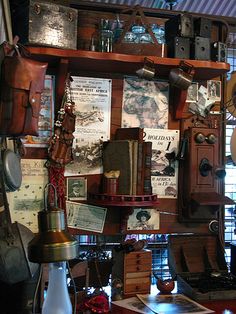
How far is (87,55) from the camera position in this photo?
6.37 feet

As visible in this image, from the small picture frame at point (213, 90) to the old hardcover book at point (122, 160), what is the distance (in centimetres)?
55

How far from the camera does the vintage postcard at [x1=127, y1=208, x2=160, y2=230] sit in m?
2.19

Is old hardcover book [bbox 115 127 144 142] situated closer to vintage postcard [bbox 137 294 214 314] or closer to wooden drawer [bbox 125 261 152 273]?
wooden drawer [bbox 125 261 152 273]

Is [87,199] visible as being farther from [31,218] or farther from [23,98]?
[23,98]

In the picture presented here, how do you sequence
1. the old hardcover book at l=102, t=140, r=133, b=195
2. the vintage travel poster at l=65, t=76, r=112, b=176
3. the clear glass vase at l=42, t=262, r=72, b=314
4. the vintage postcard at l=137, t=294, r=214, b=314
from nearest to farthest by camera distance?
the clear glass vase at l=42, t=262, r=72, b=314
the vintage postcard at l=137, t=294, r=214, b=314
the old hardcover book at l=102, t=140, r=133, b=195
the vintage travel poster at l=65, t=76, r=112, b=176

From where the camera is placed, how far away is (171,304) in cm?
186

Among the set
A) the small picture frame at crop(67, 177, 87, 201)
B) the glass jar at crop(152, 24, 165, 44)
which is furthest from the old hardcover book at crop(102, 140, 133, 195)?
the glass jar at crop(152, 24, 165, 44)

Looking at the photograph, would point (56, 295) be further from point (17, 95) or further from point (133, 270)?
point (133, 270)

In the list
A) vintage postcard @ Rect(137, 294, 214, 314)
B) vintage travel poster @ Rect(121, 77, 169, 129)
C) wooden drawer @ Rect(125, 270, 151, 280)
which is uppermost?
vintage travel poster @ Rect(121, 77, 169, 129)

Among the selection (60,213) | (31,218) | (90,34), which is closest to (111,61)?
(90,34)

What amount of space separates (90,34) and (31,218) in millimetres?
910

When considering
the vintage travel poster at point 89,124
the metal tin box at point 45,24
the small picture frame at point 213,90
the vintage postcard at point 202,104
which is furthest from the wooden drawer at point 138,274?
the metal tin box at point 45,24

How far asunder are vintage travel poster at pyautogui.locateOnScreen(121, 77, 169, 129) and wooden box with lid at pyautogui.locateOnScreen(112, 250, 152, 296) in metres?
0.62

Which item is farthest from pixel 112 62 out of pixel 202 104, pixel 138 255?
pixel 138 255
